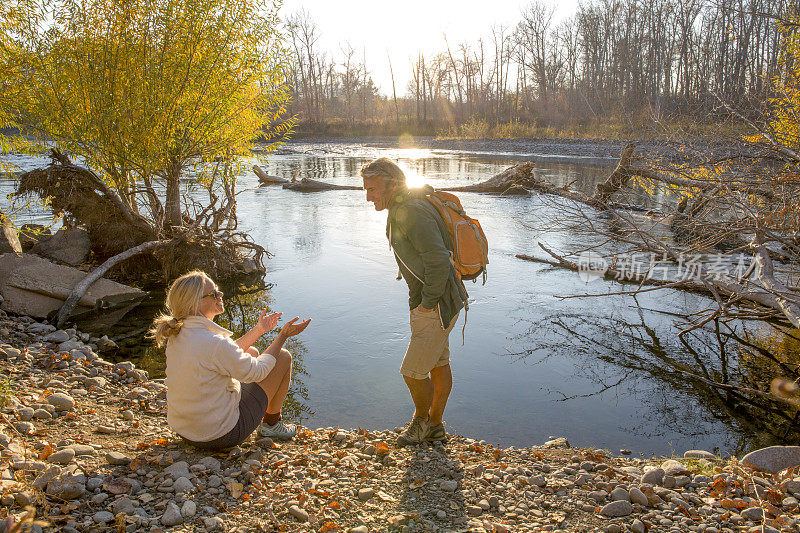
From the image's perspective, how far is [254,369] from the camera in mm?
3375

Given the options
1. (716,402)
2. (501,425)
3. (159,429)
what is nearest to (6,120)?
(159,429)

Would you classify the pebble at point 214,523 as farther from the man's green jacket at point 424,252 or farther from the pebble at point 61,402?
the pebble at point 61,402

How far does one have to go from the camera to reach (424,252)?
3641 millimetres

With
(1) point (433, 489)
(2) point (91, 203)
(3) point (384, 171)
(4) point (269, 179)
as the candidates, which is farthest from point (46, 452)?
(4) point (269, 179)

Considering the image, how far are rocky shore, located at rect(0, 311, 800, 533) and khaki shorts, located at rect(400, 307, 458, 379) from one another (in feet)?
2.13

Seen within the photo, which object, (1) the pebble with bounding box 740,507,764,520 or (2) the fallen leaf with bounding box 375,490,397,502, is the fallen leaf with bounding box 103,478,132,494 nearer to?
(2) the fallen leaf with bounding box 375,490,397,502

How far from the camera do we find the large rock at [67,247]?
9547mm

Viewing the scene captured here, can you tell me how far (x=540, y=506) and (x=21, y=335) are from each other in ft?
19.9

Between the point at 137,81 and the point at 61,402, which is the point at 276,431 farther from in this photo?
the point at 137,81

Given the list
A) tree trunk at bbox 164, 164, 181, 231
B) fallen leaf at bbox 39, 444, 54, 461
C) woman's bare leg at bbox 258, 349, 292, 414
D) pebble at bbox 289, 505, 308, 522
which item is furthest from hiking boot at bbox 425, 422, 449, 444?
tree trunk at bbox 164, 164, 181, 231

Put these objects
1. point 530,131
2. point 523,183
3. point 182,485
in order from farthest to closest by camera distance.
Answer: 1. point 530,131
2. point 523,183
3. point 182,485

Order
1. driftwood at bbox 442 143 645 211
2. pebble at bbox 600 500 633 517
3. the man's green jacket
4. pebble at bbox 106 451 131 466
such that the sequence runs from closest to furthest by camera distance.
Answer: pebble at bbox 600 500 633 517
pebble at bbox 106 451 131 466
the man's green jacket
driftwood at bbox 442 143 645 211

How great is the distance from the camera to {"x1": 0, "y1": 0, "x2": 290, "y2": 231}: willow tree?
8867 millimetres

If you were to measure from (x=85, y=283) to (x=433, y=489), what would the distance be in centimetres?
659
